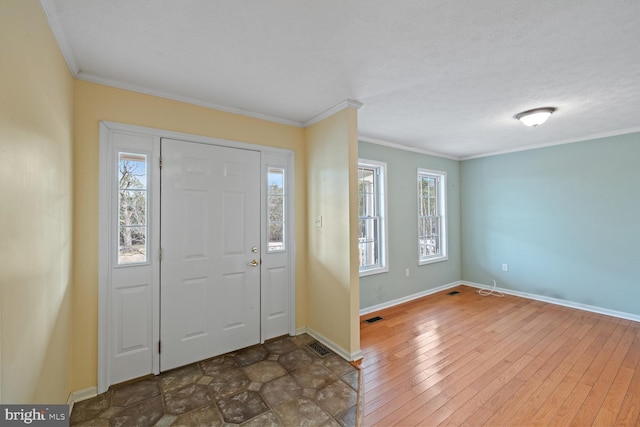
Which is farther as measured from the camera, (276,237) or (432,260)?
(432,260)

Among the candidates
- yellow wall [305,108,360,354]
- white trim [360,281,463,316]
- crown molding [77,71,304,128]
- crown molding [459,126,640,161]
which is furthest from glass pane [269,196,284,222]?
crown molding [459,126,640,161]

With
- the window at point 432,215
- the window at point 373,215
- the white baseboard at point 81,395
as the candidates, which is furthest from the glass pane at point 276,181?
the window at point 432,215

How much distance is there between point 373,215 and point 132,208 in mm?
3043

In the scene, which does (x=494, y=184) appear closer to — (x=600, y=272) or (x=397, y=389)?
(x=600, y=272)

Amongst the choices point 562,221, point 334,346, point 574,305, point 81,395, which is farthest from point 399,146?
point 81,395

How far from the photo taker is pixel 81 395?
2.08 meters

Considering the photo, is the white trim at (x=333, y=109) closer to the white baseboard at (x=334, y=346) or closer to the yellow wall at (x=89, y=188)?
the yellow wall at (x=89, y=188)

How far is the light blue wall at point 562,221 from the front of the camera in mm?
3635

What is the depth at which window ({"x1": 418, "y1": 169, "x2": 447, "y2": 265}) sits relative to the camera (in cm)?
481

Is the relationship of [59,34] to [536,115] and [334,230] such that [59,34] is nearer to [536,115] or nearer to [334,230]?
[334,230]

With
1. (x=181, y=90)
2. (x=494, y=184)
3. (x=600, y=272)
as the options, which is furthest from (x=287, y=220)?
(x=600, y=272)

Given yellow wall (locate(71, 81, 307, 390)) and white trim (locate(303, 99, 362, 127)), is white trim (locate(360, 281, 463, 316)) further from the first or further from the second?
yellow wall (locate(71, 81, 307, 390))

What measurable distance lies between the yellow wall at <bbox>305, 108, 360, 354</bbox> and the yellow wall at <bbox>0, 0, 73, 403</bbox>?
7.07 ft

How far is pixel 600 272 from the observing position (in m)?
3.82
